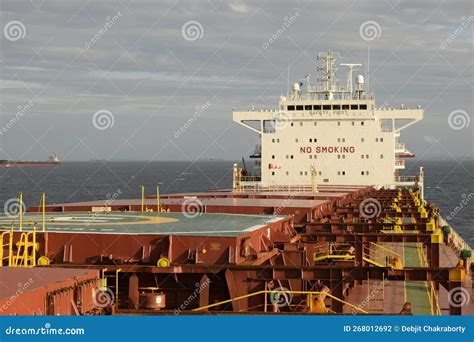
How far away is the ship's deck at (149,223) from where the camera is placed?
18.5m

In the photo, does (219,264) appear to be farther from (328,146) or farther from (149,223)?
(328,146)

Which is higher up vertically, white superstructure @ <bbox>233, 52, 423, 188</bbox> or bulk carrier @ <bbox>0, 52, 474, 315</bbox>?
white superstructure @ <bbox>233, 52, 423, 188</bbox>

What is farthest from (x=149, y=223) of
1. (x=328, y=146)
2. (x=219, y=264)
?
Result: (x=328, y=146)

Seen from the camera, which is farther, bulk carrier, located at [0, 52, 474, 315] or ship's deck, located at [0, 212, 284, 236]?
ship's deck, located at [0, 212, 284, 236]

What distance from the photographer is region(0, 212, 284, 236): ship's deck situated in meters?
18.5

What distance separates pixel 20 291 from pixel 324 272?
6288mm

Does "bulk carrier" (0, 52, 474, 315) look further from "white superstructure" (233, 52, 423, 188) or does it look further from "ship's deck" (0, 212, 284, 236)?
"white superstructure" (233, 52, 423, 188)

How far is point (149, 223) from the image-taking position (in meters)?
21.3

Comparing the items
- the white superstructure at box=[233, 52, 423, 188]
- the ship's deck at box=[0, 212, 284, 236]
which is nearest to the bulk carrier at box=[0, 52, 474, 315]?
the ship's deck at box=[0, 212, 284, 236]

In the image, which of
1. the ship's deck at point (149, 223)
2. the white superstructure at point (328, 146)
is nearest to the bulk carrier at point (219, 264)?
the ship's deck at point (149, 223)

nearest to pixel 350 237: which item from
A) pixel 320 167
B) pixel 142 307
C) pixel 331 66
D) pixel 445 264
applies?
pixel 142 307

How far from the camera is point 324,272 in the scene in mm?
15320

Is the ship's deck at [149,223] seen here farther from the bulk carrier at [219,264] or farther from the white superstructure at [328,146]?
the white superstructure at [328,146]

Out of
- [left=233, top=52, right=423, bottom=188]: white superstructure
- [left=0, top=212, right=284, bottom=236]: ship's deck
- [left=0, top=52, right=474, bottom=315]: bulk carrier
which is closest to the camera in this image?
[left=0, top=52, right=474, bottom=315]: bulk carrier
